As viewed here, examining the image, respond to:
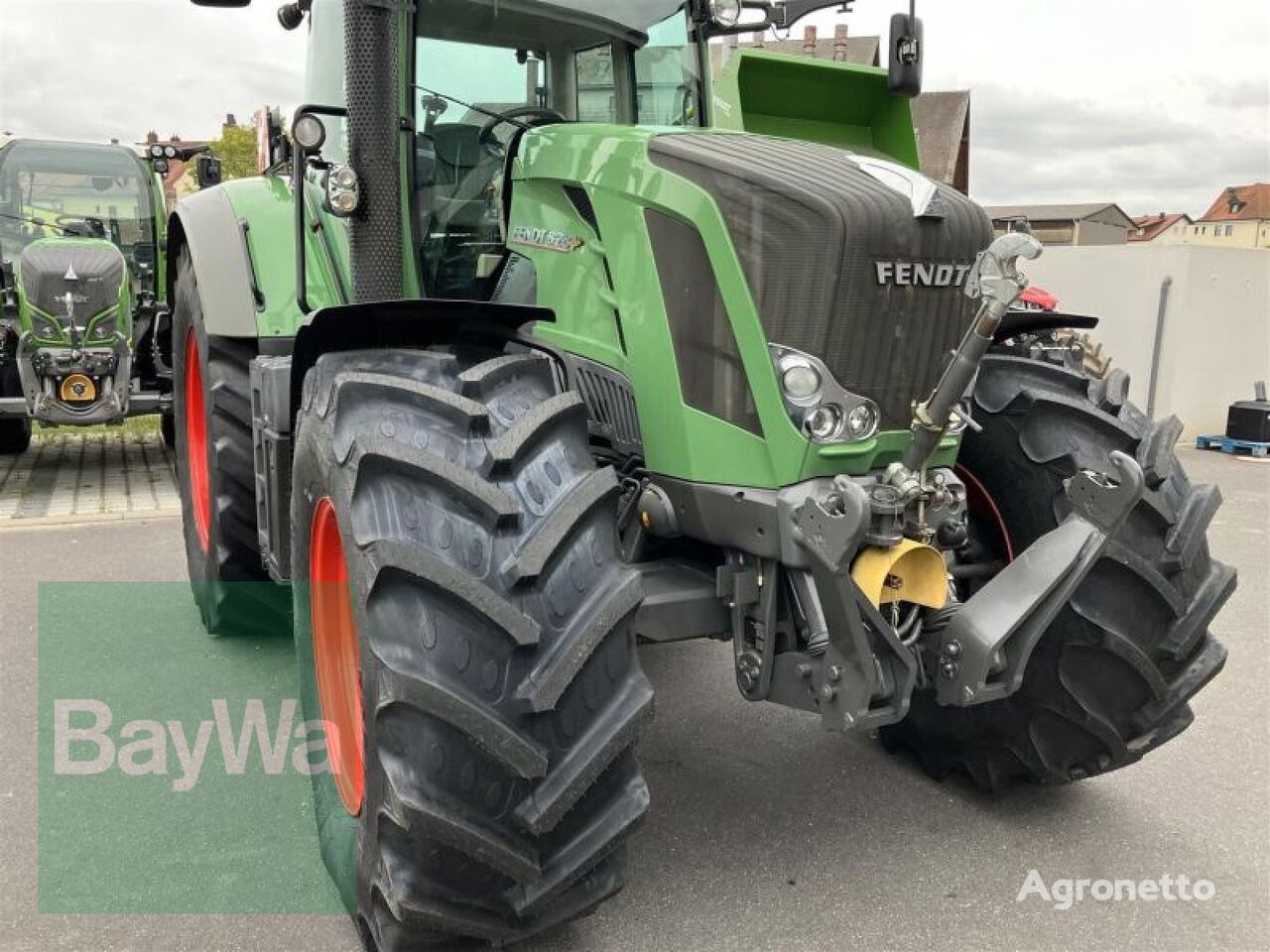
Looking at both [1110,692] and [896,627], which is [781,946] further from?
[1110,692]

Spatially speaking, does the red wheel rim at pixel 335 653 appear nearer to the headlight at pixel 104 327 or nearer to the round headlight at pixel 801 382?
the round headlight at pixel 801 382

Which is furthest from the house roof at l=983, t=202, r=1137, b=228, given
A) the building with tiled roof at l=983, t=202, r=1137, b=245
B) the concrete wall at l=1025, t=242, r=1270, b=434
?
the concrete wall at l=1025, t=242, r=1270, b=434

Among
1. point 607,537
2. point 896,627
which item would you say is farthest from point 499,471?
point 896,627

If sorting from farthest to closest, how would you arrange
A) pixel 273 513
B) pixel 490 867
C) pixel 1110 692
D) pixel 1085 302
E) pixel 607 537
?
pixel 1085 302 < pixel 273 513 < pixel 1110 692 < pixel 607 537 < pixel 490 867

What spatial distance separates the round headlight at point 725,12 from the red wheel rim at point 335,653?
2.05 metres

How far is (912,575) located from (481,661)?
960 millimetres

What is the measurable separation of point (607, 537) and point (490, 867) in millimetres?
662

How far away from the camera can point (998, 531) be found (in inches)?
119

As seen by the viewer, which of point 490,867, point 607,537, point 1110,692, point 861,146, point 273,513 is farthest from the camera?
point 861,146

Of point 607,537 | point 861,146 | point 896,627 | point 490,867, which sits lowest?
point 490,867

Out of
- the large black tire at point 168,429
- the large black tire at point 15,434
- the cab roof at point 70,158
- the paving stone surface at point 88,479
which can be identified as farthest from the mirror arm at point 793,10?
the cab roof at point 70,158

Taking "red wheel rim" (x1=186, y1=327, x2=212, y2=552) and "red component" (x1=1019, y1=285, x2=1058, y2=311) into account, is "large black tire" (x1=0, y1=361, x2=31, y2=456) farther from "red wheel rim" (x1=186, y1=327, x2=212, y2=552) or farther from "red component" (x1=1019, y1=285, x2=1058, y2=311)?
"red component" (x1=1019, y1=285, x2=1058, y2=311)

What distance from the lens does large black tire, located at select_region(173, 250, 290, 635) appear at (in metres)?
3.74
